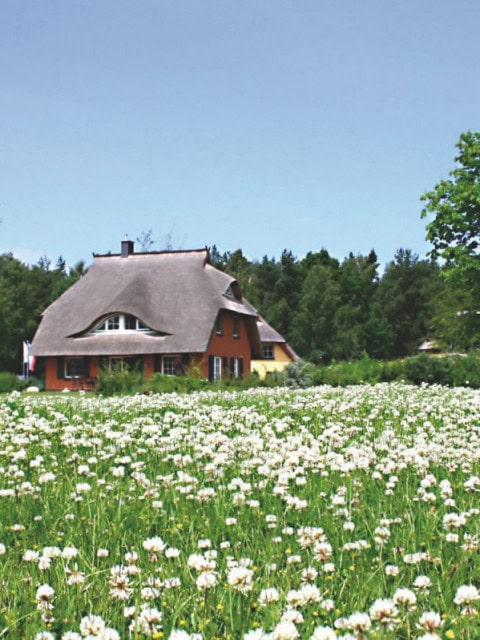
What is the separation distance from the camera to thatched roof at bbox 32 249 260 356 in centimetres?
4228

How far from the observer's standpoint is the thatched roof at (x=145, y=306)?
139ft

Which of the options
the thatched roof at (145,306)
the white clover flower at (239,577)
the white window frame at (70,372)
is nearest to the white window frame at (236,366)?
the thatched roof at (145,306)

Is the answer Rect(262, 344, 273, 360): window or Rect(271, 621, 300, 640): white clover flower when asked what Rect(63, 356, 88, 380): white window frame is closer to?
Rect(262, 344, 273, 360): window

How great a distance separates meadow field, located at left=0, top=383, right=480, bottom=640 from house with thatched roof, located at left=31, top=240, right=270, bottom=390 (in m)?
33.1

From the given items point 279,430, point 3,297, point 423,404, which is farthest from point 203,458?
point 3,297

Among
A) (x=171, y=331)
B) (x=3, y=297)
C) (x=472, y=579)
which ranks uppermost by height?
(x=3, y=297)

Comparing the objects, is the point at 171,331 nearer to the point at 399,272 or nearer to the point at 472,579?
the point at 472,579

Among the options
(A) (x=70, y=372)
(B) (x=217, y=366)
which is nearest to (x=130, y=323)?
(A) (x=70, y=372)

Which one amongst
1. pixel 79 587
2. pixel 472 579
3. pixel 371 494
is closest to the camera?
pixel 79 587

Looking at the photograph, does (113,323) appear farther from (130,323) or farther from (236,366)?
(236,366)

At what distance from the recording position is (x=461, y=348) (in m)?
72.5

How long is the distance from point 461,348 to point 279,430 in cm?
6707

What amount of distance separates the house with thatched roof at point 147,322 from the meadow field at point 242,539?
1302 inches

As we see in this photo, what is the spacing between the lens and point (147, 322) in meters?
42.8
